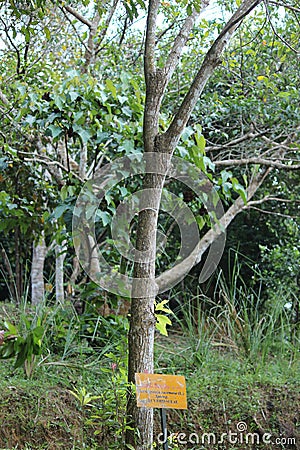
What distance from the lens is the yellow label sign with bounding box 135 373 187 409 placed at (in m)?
2.24

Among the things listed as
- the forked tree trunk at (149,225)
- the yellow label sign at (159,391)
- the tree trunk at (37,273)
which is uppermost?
the tree trunk at (37,273)

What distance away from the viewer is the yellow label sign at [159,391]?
7.36 feet

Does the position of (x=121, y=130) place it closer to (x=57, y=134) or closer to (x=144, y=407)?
(x=57, y=134)

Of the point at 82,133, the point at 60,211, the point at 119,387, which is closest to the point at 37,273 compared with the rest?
the point at 60,211

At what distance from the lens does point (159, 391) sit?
226cm

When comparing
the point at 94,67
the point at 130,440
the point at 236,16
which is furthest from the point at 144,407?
the point at 94,67

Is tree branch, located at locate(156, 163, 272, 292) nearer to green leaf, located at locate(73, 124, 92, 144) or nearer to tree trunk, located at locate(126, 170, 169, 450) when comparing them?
green leaf, located at locate(73, 124, 92, 144)

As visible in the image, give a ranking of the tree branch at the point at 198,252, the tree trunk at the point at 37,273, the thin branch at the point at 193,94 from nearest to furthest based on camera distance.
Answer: the thin branch at the point at 193,94 < the tree branch at the point at 198,252 < the tree trunk at the point at 37,273

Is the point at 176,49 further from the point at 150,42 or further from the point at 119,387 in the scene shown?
the point at 119,387

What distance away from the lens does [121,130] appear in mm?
3586

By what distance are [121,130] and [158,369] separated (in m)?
1.52

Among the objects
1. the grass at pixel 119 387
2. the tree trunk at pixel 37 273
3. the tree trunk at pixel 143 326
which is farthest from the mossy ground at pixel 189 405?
the tree trunk at pixel 37 273

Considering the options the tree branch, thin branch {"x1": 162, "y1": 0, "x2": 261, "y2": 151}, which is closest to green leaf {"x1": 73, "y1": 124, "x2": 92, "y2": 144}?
the tree branch

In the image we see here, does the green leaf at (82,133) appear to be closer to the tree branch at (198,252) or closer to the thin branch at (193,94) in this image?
the tree branch at (198,252)
